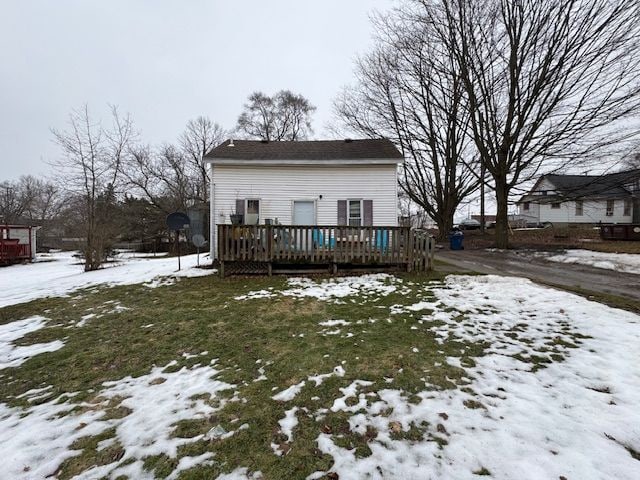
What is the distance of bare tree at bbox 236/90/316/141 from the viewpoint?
29.7 metres

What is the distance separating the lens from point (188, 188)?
28.4m

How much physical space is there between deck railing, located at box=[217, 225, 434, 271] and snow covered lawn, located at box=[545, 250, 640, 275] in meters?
5.66

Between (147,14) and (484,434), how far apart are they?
80.3ft

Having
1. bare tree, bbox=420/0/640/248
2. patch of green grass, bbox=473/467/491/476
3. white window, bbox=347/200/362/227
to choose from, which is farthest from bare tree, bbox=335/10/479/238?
patch of green grass, bbox=473/467/491/476

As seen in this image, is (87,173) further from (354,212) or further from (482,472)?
(482,472)

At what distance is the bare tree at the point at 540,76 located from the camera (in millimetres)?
11656

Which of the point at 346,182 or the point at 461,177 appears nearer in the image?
the point at 346,182

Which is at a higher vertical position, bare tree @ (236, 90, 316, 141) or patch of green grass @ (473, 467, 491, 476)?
bare tree @ (236, 90, 316, 141)

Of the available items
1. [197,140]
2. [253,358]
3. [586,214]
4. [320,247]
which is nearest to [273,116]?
[197,140]

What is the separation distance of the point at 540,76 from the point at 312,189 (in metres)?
11.7

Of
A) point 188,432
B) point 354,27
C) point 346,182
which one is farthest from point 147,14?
point 188,432

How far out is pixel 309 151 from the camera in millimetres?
12492

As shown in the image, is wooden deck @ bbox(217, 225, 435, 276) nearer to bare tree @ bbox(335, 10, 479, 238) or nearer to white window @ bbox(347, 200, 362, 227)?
white window @ bbox(347, 200, 362, 227)

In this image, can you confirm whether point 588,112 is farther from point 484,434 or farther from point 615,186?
point 484,434
